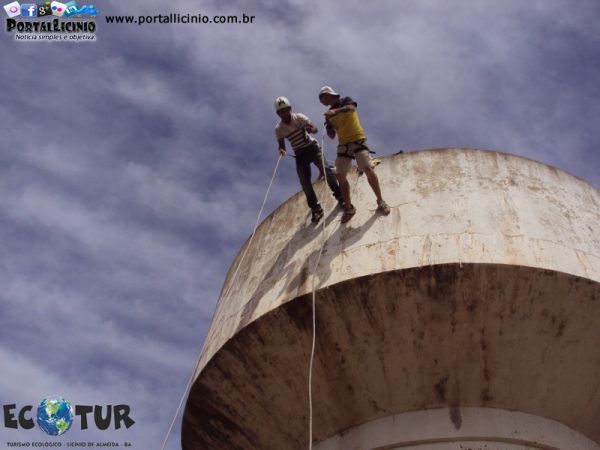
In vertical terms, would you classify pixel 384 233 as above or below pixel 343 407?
above

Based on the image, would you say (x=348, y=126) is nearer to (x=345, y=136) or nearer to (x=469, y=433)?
(x=345, y=136)

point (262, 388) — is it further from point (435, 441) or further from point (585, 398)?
point (585, 398)

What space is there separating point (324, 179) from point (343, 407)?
2.59 meters

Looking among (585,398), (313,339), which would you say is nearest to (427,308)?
(313,339)

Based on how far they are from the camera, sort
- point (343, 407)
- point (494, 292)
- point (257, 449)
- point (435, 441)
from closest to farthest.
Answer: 1. point (494, 292)
2. point (435, 441)
3. point (343, 407)
4. point (257, 449)

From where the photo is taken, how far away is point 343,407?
8156mm

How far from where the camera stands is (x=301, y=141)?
9117mm

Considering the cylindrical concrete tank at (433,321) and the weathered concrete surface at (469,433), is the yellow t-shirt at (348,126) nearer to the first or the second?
the cylindrical concrete tank at (433,321)

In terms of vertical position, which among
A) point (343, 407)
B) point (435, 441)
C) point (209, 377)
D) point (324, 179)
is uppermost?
point (324, 179)

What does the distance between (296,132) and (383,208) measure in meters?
1.74

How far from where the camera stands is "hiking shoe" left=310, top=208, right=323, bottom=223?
853 centimetres

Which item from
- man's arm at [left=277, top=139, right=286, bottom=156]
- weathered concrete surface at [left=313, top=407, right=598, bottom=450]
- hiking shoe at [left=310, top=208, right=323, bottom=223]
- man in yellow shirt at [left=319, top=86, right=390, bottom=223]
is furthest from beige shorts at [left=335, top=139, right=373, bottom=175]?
weathered concrete surface at [left=313, top=407, right=598, bottom=450]

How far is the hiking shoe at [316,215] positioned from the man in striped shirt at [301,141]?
26 centimetres

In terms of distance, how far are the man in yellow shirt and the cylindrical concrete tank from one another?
0.78 ft
